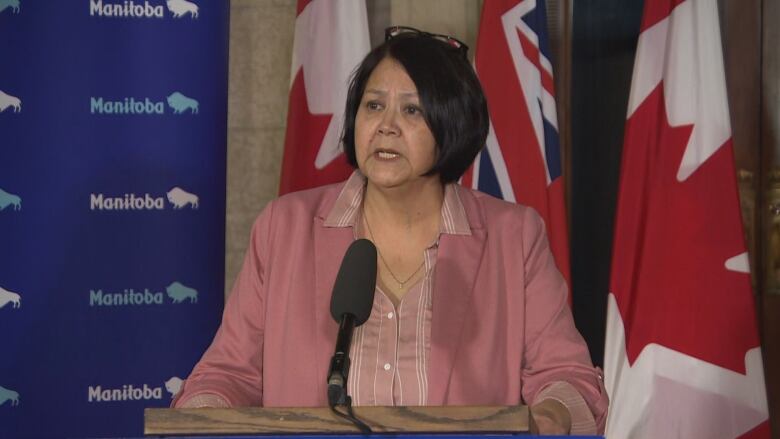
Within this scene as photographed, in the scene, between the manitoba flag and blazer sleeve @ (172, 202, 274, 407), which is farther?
the manitoba flag

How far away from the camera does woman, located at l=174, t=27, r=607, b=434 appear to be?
2158 millimetres

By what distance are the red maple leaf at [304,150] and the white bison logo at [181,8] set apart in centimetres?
50

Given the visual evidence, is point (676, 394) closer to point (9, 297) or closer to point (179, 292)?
point (179, 292)

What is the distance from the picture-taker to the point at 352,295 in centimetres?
151

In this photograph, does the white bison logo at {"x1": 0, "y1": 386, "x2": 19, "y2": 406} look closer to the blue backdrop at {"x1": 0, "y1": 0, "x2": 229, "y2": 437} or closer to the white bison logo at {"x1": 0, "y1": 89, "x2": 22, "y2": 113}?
the blue backdrop at {"x1": 0, "y1": 0, "x2": 229, "y2": 437}

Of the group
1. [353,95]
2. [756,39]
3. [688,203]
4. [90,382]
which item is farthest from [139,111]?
[756,39]

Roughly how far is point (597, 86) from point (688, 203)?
88 centimetres

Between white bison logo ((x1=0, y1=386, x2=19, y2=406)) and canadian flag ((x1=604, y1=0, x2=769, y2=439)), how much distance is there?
2033mm

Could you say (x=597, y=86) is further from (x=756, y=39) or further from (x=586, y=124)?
(x=756, y=39)

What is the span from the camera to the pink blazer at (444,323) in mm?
2166

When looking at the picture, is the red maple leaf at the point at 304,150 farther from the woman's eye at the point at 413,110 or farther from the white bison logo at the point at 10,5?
the woman's eye at the point at 413,110

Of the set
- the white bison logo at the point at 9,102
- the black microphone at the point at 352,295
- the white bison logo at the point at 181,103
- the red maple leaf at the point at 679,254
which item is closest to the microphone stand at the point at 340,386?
the black microphone at the point at 352,295

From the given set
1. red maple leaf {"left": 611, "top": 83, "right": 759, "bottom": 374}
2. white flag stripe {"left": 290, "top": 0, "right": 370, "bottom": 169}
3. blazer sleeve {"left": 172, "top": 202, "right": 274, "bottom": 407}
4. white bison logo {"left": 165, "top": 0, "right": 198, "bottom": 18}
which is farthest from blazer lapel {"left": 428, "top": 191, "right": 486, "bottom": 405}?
white bison logo {"left": 165, "top": 0, "right": 198, "bottom": 18}

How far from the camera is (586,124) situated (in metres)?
4.20
